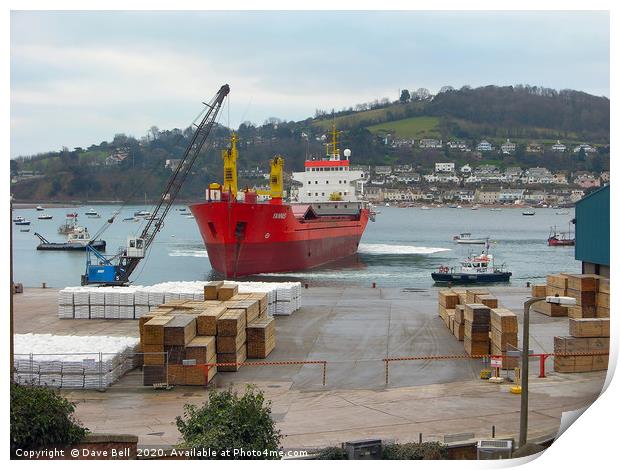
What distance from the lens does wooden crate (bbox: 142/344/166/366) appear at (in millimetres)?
19891

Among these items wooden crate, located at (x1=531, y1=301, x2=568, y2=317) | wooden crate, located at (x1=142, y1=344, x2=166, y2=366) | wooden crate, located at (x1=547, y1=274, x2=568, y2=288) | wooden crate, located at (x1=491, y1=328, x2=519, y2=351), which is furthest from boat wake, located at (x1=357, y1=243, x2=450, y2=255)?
wooden crate, located at (x1=142, y1=344, x2=166, y2=366)

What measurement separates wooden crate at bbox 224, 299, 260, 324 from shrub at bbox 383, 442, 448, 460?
9502mm

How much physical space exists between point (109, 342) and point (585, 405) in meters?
11.2

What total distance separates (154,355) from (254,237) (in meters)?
32.5

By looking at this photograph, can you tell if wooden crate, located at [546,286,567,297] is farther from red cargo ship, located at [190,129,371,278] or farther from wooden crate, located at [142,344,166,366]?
red cargo ship, located at [190,129,371,278]

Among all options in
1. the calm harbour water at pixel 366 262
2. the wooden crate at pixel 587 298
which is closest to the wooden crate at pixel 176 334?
the wooden crate at pixel 587 298

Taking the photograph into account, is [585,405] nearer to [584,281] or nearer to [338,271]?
[584,281]

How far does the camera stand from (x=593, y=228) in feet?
84.0

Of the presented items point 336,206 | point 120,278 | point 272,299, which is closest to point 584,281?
point 272,299

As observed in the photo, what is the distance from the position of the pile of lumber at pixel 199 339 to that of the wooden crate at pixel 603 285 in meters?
9.63

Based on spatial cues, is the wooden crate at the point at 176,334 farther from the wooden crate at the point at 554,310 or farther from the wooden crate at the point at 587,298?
the wooden crate at the point at 554,310

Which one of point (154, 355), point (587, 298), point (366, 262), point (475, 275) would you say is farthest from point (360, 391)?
point (366, 262)

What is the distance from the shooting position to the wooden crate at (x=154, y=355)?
783 inches

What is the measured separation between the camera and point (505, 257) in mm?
79625
